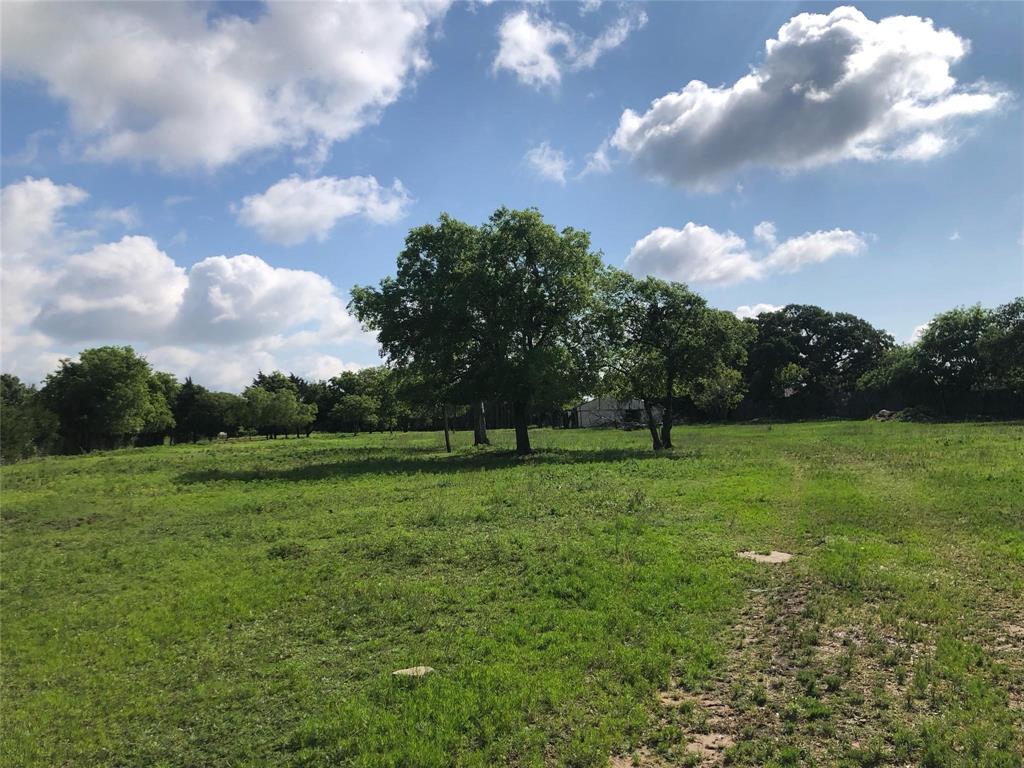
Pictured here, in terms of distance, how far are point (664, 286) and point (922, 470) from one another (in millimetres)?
17968

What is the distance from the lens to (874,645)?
7.13 m

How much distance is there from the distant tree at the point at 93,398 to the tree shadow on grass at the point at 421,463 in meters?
42.2

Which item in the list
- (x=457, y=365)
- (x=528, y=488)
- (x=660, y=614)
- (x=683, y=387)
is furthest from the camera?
(x=683, y=387)

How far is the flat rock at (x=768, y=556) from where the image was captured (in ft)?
35.9

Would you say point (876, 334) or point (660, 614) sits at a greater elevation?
point (876, 334)

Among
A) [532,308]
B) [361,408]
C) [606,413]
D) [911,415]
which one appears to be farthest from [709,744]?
[606,413]

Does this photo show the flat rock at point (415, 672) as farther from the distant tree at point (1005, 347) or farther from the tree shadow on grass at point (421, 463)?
the distant tree at point (1005, 347)

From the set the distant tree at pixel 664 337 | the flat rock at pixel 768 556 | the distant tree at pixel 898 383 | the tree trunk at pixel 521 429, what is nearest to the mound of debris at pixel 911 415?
the distant tree at pixel 898 383

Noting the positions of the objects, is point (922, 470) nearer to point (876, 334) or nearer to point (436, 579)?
point (436, 579)

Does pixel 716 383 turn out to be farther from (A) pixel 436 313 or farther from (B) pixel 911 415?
(B) pixel 911 415

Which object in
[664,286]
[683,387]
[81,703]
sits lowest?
[81,703]

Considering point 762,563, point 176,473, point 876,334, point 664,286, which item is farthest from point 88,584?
point 876,334

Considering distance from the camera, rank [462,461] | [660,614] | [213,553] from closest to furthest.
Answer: [660,614], [213,553], [462,461]

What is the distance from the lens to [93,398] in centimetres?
6444
